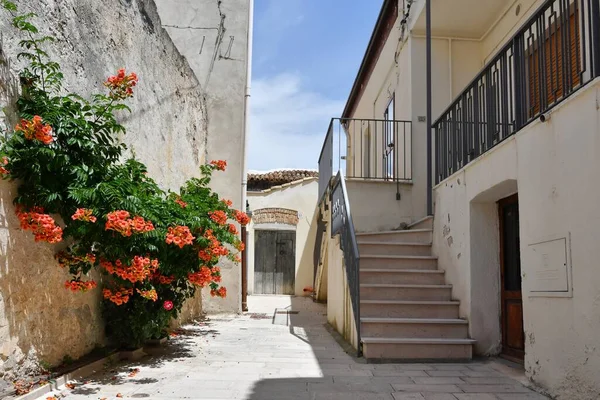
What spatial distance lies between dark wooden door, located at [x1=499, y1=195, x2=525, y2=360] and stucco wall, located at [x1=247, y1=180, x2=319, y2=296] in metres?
9.91

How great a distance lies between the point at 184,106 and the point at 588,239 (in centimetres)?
593

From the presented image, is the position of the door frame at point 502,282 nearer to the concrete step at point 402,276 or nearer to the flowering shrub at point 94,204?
the concrete step at point 402,276

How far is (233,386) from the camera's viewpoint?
405cm

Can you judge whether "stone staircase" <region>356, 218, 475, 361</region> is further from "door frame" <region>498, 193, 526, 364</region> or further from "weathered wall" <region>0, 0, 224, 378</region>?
"weathered wall" <region>0, 0, 224, 378</region>

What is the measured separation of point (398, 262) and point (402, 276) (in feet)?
0.98

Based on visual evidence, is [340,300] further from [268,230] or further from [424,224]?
[268,230]

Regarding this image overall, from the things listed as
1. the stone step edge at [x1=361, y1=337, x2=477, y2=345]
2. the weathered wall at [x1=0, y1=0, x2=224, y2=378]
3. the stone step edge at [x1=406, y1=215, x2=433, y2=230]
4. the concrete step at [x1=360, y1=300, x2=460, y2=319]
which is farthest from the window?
the stone step edge at [x1=361, y1=337, x2=477, y2=345]

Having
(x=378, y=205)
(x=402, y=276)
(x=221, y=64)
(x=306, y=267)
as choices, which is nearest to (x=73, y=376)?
(x=402, y=276)

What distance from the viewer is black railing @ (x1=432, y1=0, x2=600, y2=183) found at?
380 centimetres

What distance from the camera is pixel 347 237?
5.93m

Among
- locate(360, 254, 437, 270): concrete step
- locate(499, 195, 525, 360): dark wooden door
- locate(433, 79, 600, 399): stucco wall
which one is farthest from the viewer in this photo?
locate(360, 254, 437, 270): concrete step

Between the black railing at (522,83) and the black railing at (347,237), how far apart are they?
4.31 feet

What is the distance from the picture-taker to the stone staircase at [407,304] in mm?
5043

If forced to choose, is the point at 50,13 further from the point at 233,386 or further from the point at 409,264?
the point at 409,264
